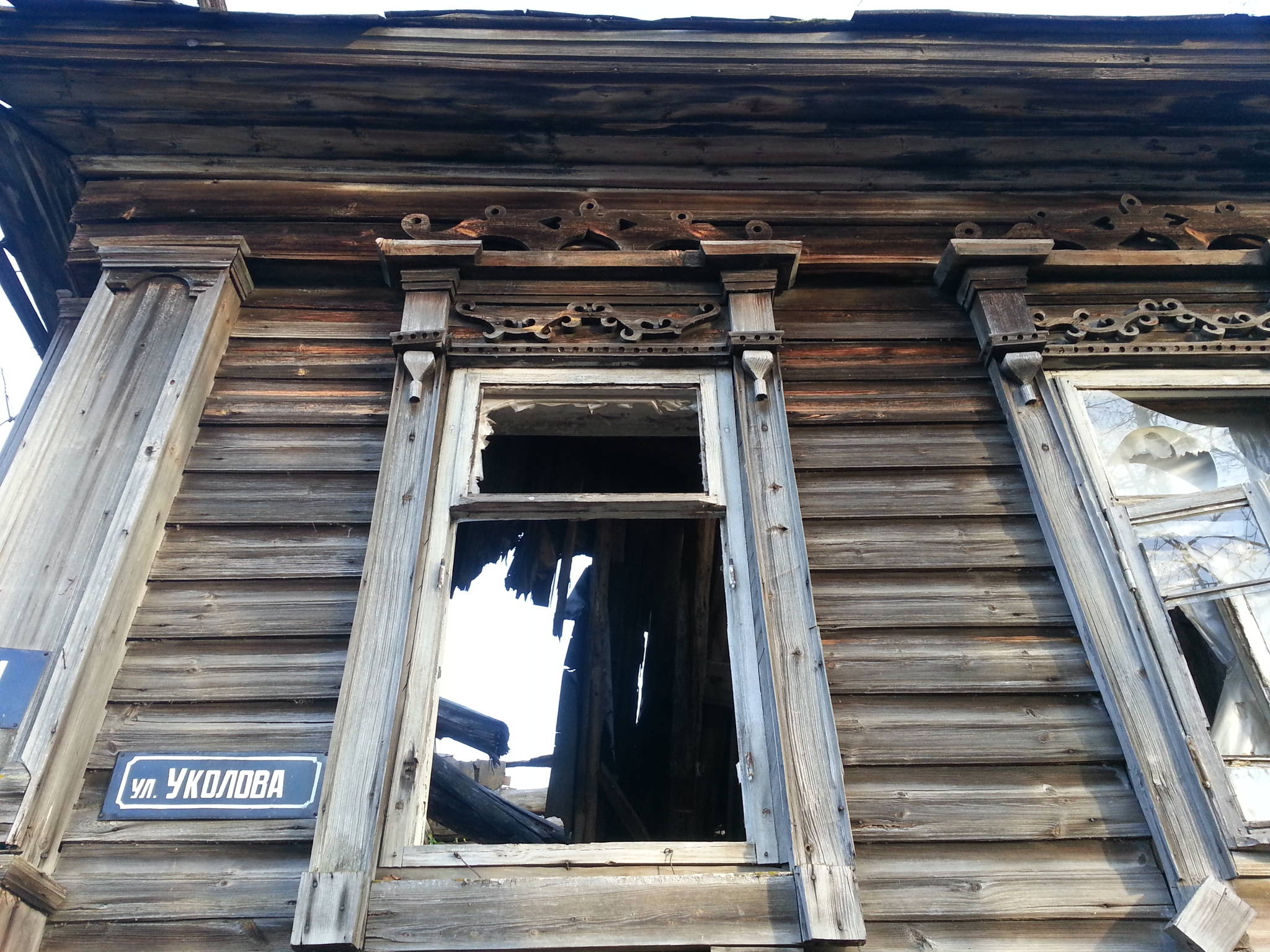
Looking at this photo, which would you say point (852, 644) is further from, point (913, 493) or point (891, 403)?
point (891, 403)

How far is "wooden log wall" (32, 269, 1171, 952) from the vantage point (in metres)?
2.20

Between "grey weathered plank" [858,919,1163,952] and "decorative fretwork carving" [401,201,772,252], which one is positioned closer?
"grey weathered plank" [858,919,1163,952]

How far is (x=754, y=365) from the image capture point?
313 centimetres

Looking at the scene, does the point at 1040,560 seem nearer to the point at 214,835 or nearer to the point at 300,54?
the point at 214,835

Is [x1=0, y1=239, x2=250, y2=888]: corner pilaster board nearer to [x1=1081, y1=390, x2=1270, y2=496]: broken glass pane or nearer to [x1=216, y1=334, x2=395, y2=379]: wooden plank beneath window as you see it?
[x1=216, y1=334, x2=395, y2=379]: wooden plank beneath window

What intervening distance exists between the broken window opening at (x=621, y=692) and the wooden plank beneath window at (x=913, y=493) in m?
2.15

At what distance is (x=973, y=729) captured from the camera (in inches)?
97.7

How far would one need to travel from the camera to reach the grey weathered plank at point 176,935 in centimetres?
212

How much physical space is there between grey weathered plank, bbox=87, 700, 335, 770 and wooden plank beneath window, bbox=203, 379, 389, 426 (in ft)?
3.29

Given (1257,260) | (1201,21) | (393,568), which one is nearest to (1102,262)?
(1257,260)

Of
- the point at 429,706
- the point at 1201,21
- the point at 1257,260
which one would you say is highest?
the point at 1201,21

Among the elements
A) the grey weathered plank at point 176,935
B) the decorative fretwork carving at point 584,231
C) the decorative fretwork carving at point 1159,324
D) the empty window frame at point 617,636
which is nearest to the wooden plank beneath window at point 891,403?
the decorative fretwork carving at point 1159,324

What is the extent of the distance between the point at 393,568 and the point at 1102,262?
2.81 m

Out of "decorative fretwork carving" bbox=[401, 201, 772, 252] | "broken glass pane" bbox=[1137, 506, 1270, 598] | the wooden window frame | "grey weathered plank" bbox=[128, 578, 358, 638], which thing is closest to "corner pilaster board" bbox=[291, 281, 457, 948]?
the wooden window frame
